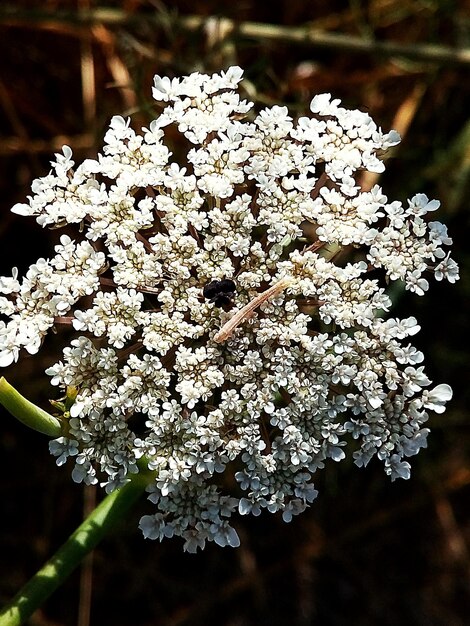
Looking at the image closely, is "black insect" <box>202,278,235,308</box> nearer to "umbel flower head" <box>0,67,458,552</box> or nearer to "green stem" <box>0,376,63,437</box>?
"umbel flower head" <box>0,67,458,552</box>

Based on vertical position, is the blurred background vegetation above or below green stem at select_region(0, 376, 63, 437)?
above

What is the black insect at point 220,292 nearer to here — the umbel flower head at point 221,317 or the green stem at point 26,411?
the umbel flower head at point 221,317

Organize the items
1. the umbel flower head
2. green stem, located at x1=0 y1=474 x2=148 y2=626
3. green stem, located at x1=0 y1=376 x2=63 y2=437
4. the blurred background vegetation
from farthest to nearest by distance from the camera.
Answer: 1. the blurred background vegetation
2. green stem, located at x1=0 y1=474 x2=148 y2=626
3. the umbel flower head
4. green stem, located at x1=0 y1=376 x2=63 y2=437

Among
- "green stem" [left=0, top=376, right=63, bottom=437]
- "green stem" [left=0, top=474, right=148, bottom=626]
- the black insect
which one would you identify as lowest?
"green stem" [left=0, top=474, right=148, bottom=626]

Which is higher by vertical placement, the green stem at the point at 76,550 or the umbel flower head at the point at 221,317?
the umbel flower head at the point at 221,317

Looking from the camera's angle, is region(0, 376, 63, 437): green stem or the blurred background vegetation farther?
the blurred background vegetation

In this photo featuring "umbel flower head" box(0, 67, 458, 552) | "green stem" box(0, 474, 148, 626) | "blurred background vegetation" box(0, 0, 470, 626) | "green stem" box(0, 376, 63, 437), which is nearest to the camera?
"green stem" box(0, 376, 63, 437)

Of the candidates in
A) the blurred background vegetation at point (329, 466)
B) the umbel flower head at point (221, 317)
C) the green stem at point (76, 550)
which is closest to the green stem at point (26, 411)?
the umbel flower head at point (221, 317)

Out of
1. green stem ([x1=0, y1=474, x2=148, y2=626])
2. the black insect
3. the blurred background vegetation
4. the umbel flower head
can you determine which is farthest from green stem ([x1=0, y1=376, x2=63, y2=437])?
the blurred background vegetation

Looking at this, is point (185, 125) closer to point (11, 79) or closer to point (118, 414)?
point (118, 414)
